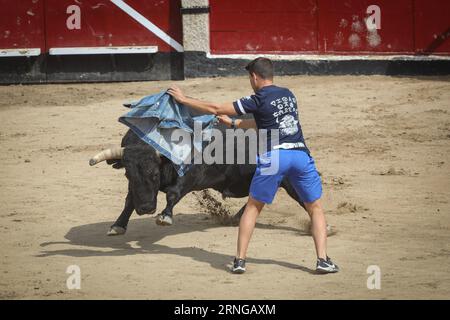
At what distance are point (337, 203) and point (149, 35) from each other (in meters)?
5.74

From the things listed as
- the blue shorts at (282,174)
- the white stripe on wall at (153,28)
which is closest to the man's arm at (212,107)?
the blue shorts at (282,174)

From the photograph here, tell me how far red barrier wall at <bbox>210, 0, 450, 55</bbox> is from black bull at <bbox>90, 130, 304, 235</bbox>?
5762mm

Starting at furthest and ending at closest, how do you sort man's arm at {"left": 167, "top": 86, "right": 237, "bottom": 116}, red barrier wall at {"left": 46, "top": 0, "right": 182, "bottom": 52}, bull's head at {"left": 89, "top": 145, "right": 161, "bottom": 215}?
red barrier wall at {"left": 46, "top": 0, "right": 182, "bottom": 52}
bull's head at {"left": 89, "top": 145, "right": 161, "bottom": 215}
man's arm at {"left": 167, "top": 86, "right": 237, "bottom": 116}

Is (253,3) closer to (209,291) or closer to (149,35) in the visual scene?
(149,35)

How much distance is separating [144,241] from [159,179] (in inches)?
22.6

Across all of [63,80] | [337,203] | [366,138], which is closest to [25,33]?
[63,80]

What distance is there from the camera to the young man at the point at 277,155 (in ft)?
21.5

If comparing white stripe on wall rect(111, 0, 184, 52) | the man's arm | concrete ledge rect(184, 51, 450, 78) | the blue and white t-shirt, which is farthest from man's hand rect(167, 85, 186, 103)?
white stripe on wall rect(111, 0, 184, 52)

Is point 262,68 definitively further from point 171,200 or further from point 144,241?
point 144,241

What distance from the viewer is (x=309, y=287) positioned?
6.43 metres

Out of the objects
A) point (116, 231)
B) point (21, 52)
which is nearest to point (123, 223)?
point (116, 231)

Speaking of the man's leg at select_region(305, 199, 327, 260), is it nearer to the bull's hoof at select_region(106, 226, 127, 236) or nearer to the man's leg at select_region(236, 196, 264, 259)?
the man's leg at select_region(236, 196, 264, 259)

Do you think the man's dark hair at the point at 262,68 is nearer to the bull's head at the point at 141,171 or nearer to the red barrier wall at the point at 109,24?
the bull's head at the point at 141,171

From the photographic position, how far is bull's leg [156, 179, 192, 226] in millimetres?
7379
